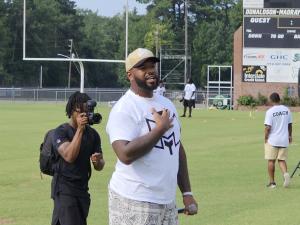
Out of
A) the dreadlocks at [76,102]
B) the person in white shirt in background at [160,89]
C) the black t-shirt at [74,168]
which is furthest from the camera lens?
the black t-shirt at [74,168]

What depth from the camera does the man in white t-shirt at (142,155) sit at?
5.27 meters

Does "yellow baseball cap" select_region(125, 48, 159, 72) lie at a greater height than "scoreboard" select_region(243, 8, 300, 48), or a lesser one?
lesser

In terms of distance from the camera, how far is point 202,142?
2327cm

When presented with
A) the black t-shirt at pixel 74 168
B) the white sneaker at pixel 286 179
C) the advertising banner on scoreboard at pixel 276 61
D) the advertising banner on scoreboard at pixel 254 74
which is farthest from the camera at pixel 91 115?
the advertising banner on scoreboard at pixel 254 74

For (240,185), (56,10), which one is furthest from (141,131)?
(56,10)

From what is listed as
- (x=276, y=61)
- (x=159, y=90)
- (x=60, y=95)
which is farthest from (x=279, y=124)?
(x=60, y=95)

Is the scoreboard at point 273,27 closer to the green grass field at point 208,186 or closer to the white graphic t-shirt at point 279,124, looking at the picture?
the green grass field at point 208,186

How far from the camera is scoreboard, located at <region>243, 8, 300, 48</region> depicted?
52906 mm

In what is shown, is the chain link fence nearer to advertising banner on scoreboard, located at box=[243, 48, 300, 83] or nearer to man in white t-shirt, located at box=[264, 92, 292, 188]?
advertising banner on scoreboard, located at box=[243, 48, 300, 83]

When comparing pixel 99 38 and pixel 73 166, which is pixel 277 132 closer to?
pixel 73 166

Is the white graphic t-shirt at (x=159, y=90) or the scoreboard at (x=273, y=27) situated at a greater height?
the scoreboard at (x=273, y=27)

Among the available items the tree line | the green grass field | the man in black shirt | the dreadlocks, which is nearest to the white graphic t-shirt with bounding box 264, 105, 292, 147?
the green grass field

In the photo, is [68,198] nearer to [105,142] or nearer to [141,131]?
[141,131]

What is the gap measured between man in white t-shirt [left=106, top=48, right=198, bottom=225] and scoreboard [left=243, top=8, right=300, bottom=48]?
159ft
